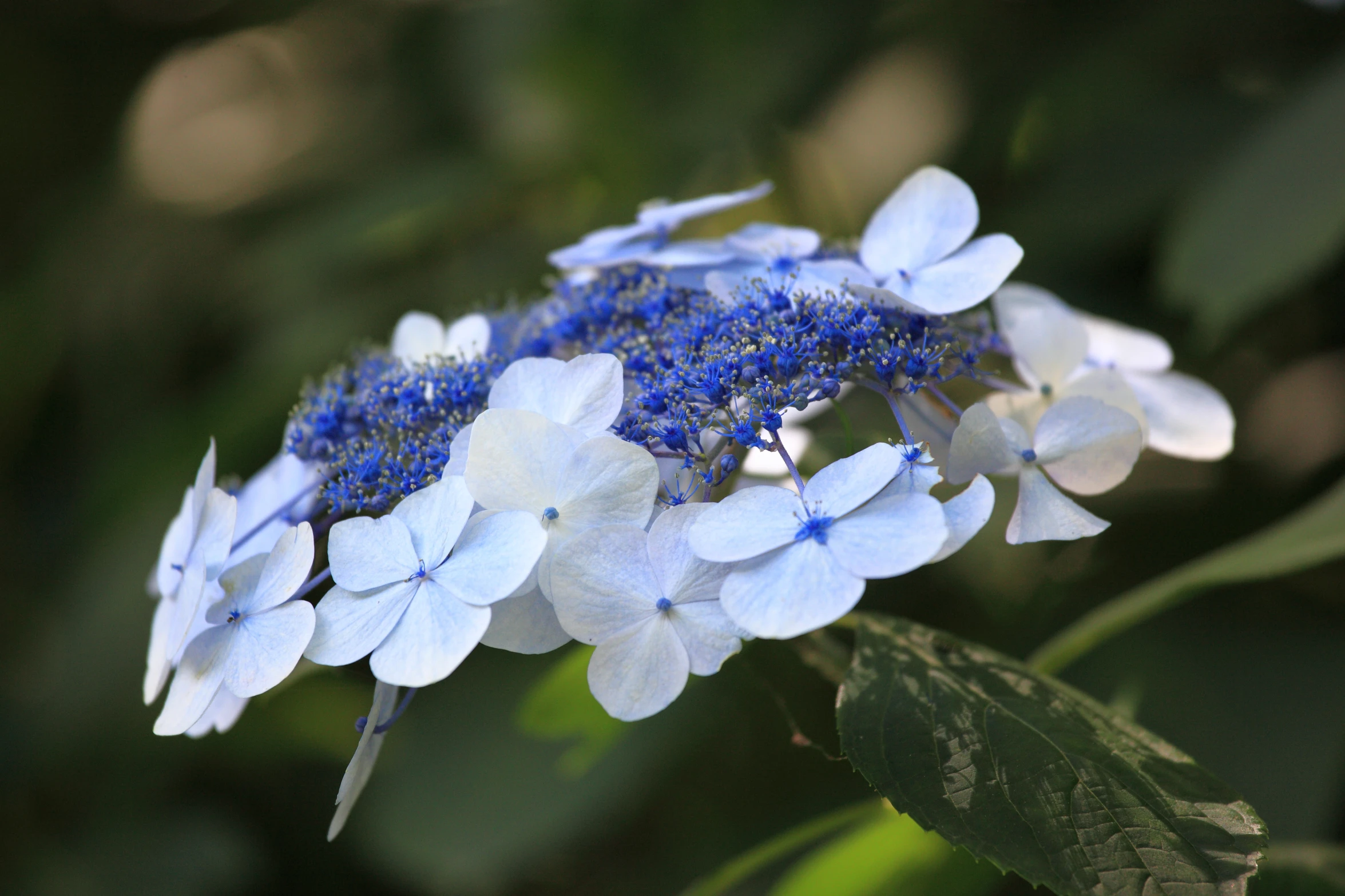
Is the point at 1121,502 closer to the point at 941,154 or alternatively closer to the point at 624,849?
the point at 941,154

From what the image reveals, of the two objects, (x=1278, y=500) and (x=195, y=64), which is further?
(x=195, y=64)

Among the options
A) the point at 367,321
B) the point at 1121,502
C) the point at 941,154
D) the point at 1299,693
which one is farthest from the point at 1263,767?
the point at 367,321

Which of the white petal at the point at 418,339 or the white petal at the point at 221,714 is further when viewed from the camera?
the white petal at the point at 418,339

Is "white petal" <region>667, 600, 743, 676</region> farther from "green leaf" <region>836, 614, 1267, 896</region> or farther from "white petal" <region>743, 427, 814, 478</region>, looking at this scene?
"white petal" <region>743, 427, 814, 478</region>

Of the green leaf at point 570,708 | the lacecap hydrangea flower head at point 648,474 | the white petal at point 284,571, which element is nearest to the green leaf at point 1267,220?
the lacecap hydrangea flower head at point 648,474

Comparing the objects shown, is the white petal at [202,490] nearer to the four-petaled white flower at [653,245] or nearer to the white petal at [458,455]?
the white petal at [458,455]

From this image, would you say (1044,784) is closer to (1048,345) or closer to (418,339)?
(1048,345)

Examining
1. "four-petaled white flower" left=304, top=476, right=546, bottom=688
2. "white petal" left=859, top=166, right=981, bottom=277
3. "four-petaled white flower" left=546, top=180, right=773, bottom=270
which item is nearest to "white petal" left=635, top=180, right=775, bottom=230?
"four-petaled white flower" left=546, top=180, right=773, bottom=270
